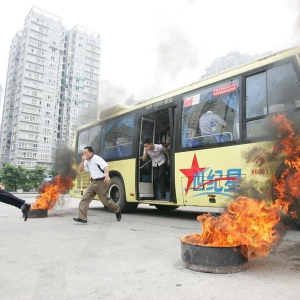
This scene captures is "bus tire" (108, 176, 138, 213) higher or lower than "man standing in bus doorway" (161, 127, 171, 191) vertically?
lower

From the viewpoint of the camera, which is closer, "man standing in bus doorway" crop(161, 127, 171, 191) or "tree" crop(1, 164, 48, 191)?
"man standing in bus doorway" crop(161, 127, 171, 191)

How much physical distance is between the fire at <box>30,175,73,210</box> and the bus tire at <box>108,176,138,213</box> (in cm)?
149

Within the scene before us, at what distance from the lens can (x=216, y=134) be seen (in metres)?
5.65

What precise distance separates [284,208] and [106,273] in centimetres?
228

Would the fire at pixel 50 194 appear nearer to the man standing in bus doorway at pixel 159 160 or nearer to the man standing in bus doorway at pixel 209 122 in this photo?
the man standing in bus doorway at pixel 159 160

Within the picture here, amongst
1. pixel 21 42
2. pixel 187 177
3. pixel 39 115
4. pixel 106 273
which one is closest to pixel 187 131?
pixel 187 177

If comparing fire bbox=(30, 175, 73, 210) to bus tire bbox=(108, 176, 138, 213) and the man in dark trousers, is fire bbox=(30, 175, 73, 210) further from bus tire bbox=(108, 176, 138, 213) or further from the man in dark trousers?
the man in dark trousers

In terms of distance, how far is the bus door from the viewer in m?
7.73

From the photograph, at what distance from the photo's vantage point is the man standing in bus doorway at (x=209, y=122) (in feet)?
18.6

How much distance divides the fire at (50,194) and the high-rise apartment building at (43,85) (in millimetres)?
56876

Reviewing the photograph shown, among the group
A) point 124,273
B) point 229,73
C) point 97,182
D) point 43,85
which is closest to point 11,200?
point 97,182

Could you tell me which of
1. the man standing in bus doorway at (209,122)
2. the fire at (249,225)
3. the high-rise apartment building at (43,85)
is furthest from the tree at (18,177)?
the fire at (249,225)

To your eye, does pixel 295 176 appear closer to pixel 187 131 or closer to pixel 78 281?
pixel 78 281

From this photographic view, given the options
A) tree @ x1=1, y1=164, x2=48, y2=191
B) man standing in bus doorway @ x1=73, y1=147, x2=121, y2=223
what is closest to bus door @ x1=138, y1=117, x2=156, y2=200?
man standing in bus doorway @ x1=73, y1=147, x2=121, y2=223
